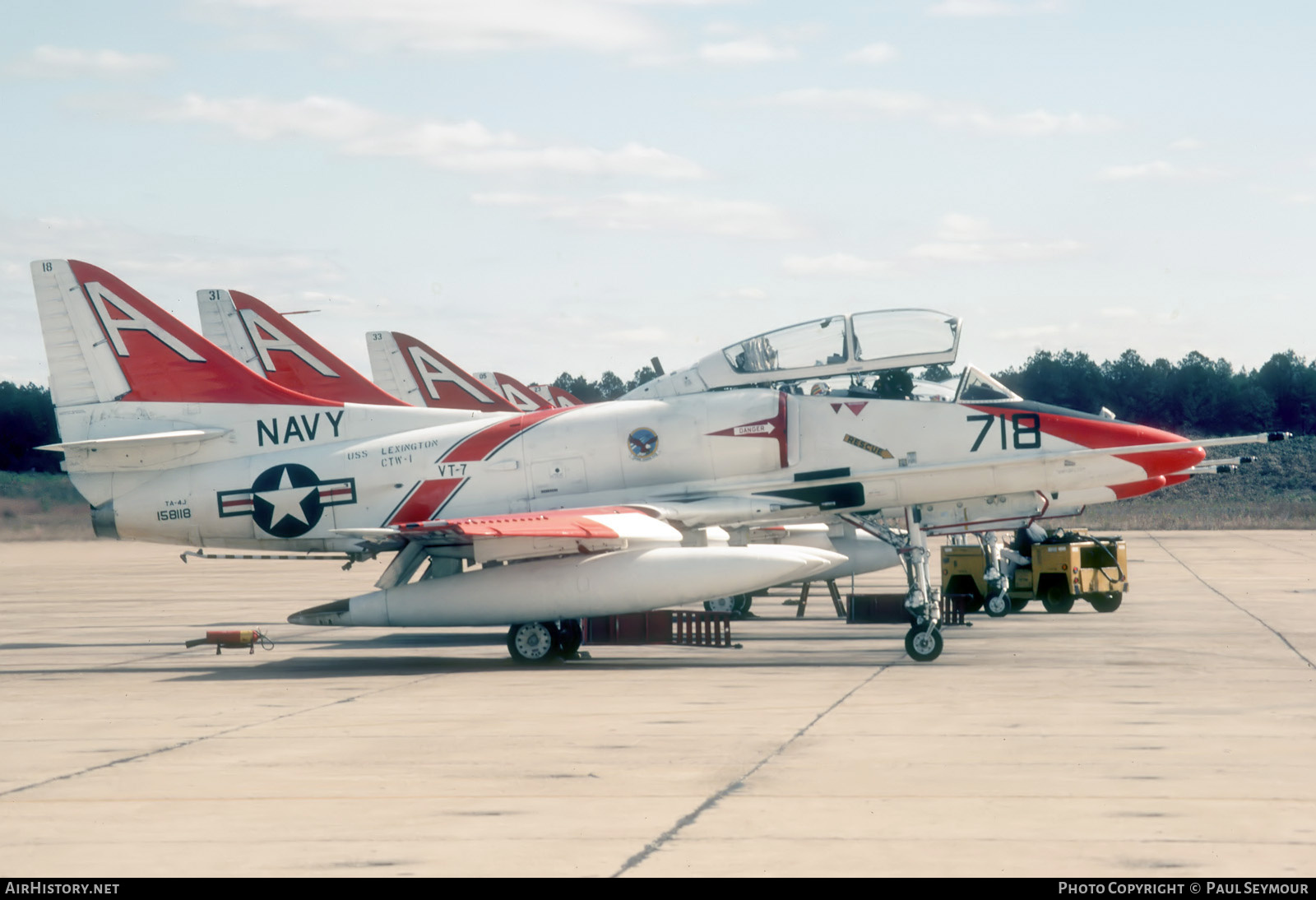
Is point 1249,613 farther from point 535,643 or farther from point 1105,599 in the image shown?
point 535,643

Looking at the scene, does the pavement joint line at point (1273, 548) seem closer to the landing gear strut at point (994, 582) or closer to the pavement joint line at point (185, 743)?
the landing gear strut at point (994, 582)

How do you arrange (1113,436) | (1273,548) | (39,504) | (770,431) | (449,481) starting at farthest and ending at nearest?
(1273,548) < (39,504) < (449,481) < (770,431) < (1113,436)

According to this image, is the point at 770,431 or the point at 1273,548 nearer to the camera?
the point at 770,431

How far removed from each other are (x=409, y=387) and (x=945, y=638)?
15451mm

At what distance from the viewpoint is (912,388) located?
15180mm

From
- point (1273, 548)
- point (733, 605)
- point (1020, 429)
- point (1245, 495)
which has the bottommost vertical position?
point (1245, 495)

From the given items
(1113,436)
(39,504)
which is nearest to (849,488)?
(1113,436)

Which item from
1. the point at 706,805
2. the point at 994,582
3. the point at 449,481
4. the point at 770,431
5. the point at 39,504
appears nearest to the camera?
the point at 706,805

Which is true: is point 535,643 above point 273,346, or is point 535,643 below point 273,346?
below

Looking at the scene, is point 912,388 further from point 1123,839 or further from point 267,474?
point 1123,839

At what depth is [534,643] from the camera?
14391 millimetres

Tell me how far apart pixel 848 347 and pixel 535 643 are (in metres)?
4.71

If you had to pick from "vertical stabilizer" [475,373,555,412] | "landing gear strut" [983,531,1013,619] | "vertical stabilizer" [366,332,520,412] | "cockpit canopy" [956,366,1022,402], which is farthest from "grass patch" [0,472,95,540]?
"cockpit canopy" [956,366,1022,402]
